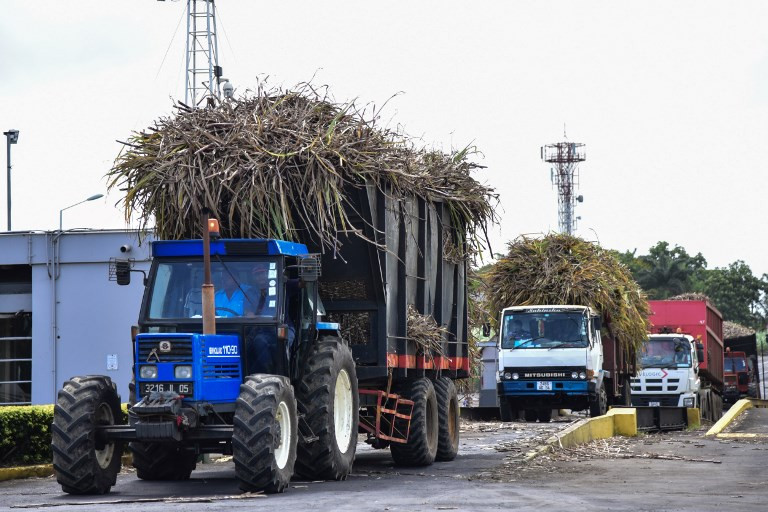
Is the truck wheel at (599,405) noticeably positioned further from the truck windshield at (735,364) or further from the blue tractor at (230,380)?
the truck windshield at (735,364)

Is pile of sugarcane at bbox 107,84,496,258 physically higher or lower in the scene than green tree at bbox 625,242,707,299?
lower

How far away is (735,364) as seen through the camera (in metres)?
52.2

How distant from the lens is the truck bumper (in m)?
26.9

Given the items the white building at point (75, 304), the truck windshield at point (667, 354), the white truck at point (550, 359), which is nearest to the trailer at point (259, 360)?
the white truck at point (550, 359)

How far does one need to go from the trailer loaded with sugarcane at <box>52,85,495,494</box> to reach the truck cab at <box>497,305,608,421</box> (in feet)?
32.9

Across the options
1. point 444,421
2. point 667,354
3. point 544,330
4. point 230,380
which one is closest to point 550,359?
point 544,330

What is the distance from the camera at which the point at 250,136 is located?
14648 millimetres

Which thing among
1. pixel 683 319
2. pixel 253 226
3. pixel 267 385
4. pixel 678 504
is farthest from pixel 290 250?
pixel 683 319

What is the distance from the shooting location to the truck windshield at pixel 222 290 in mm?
13438

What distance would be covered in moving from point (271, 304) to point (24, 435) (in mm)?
5304

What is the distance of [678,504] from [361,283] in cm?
520

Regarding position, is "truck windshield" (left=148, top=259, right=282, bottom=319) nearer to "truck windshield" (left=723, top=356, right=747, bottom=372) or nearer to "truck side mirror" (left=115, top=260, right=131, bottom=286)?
"truck side mirror" (left=115, top=260, right=131, bottom=286)

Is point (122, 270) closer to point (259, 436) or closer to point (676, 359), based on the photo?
point (259, 436)

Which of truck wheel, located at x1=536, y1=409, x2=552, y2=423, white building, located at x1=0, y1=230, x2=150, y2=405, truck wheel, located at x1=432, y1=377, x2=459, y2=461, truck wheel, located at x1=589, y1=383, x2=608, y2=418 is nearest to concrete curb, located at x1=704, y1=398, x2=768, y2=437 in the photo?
truck wheel, located at x1=589, y1=383, x2=608, y2=418
